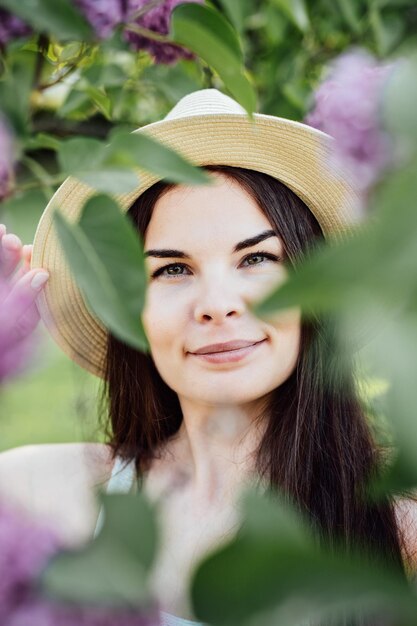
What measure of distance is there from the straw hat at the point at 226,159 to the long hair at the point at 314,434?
0.03 meters

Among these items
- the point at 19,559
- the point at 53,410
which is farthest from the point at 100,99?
the point at 53,410

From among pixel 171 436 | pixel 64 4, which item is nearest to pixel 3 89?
pixel 64 4

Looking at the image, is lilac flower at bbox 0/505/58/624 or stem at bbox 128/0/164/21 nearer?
lilac flower at bbox 0/505/58/624

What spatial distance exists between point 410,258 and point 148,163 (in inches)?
9.3

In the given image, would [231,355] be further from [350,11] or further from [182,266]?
[350,11]

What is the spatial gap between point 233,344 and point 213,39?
2.21 ft

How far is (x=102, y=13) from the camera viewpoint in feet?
Answer: 2.08

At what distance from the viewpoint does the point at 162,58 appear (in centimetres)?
102

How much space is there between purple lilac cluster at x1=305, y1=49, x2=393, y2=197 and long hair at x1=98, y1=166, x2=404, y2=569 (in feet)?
2.35

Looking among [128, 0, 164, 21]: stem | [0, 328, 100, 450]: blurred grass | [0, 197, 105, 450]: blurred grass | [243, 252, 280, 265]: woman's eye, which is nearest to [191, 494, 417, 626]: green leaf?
[128, 0, 164, 21]: stem

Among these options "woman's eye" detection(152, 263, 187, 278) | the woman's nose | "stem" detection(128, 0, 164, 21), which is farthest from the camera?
"woman's eye" detection(152, 263, 187, 278)

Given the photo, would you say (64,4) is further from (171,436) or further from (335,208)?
(171,436)

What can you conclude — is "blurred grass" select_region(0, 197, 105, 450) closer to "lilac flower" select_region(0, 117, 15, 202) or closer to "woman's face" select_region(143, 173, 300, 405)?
"woman's face" select_region(143, 173, 300, 405)

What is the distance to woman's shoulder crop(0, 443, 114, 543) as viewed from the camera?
1497 mm
